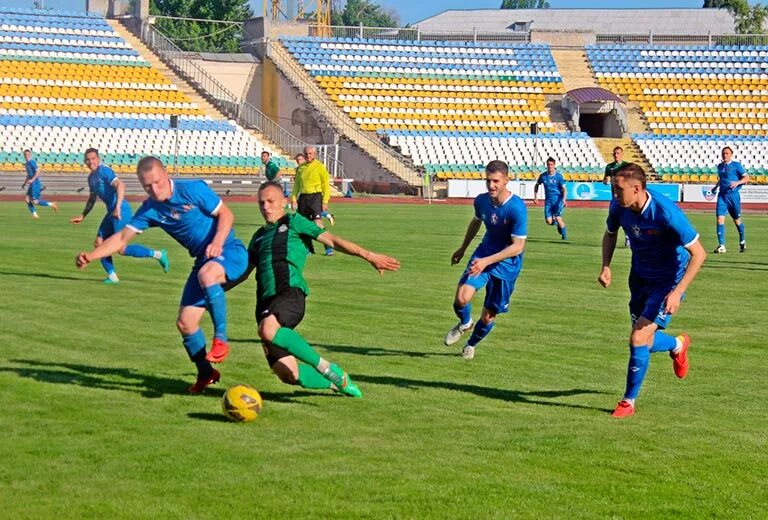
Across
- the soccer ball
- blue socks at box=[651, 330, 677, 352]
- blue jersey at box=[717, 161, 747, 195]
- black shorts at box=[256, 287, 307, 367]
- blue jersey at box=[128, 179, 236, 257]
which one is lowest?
the soccer ball

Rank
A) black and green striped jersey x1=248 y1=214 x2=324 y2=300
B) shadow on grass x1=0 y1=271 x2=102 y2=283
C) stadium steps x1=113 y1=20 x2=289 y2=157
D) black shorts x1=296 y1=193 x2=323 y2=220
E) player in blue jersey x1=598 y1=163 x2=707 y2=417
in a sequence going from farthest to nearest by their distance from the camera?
stadium steps x1=113 y1=20 x2=289 y2=157
black shorts x1=296 y1=193 x2=323 y2=220
shadow on grass x1=0 y1=271 x2=102 y2=283
black and green striped jersey x1=248 y1=214 x2=324 y2=300
player in blue jersey x1=598 y1=163 x2=707 y2=417

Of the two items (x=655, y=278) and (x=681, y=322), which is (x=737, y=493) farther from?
(x=681, y=322)

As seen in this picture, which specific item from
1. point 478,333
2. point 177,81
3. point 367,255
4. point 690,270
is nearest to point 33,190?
point 177,81

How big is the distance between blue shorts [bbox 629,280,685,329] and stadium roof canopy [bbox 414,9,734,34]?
9526 centimetres

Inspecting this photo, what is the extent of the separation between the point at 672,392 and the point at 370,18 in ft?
474

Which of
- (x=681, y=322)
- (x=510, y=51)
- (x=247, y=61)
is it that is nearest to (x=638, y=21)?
(x=510, y=51)

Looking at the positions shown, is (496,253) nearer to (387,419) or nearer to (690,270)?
(690,270)

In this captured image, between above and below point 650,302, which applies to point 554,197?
above

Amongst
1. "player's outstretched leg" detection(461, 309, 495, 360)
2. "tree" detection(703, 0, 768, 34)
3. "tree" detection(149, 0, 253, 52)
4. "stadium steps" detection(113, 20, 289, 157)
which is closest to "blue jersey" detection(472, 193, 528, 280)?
"player's outstretched leg" detection(461, 309, 495, 360)

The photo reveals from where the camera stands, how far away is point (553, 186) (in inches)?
1166

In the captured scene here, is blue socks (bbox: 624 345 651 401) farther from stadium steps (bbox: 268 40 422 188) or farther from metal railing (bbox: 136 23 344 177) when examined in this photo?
stadium steps (bbox: 268 40 422 188)

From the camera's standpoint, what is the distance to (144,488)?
269 inches

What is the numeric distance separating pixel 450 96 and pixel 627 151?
30.2 feet

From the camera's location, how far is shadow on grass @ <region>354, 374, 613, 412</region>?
31.7 ft
